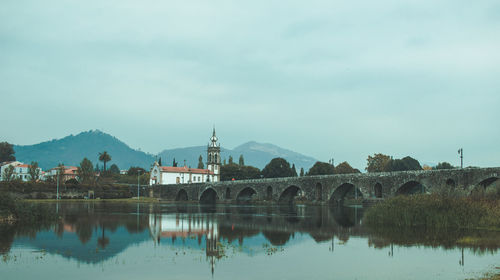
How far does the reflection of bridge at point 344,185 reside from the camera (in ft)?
182

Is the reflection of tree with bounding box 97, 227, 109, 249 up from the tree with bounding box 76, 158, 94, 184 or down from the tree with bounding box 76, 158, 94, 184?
down

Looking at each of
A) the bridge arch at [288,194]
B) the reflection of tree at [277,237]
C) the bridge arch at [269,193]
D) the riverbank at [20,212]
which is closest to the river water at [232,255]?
the reflection of tree at [277,237]

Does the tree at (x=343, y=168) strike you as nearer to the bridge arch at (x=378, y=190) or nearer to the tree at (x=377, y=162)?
the tree at (x=377, y=162)

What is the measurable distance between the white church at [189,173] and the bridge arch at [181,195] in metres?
25.2

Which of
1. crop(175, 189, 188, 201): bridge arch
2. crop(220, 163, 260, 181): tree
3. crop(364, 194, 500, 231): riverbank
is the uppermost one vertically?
crop(220, 163, 260, 181): tree

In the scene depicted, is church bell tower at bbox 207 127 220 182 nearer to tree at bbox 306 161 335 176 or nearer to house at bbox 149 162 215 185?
house at bbox 149 162 215 185

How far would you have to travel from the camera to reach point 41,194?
90375mm

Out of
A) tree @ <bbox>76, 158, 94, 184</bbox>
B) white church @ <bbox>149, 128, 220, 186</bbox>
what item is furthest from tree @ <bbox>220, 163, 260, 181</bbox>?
tree @ <bbox>76, 158, 94, 184</bbox>

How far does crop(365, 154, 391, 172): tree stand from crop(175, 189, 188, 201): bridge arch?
4504cm

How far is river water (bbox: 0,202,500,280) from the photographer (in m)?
14.8

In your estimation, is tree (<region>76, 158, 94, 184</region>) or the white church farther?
the white church

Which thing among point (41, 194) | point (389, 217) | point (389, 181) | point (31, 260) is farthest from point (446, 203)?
point (41, 194)

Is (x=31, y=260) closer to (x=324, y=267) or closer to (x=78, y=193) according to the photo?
(x=324, y=267)

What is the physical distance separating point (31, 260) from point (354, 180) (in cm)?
5875
